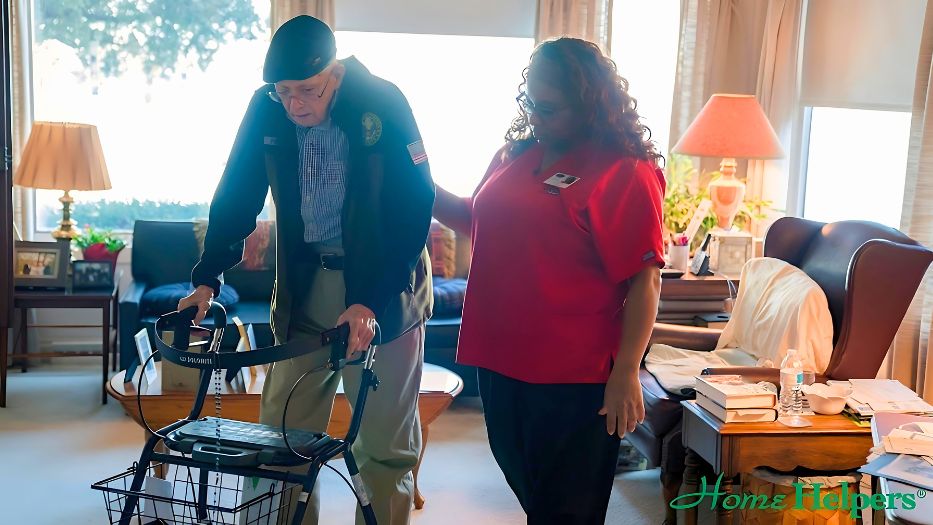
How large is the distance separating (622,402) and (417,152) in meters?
0.70

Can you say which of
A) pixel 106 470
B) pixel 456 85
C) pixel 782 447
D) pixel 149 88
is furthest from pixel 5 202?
pixel 782 447

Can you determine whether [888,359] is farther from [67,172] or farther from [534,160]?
[67,172]

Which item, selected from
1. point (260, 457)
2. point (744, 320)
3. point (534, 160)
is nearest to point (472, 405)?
point (744, 320)

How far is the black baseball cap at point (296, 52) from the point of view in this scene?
1.90 m

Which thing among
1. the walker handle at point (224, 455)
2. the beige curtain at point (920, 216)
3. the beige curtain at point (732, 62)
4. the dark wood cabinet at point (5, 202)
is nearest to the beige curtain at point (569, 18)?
the beige curtain at point (732, 62)

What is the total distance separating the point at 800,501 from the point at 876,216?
6.91 feet

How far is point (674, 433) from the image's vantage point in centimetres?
321

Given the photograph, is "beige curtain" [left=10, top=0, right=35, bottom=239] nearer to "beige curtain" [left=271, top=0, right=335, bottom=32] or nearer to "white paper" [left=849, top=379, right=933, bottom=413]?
"beige curtain" [left=271, top=0, right=335, bottom=32]

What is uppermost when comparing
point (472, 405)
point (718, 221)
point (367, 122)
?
point (367, 122)

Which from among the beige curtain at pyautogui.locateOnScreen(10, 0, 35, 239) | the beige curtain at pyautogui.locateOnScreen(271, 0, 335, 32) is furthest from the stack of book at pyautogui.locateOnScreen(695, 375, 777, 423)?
the beige curtain at pyautogui.locateOnScreen(10, 0, 35, 239)

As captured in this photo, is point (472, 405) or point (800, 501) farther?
point (472, 405)

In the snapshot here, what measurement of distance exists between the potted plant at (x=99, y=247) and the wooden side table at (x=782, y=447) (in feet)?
10.8

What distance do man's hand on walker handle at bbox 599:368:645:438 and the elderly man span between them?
50 centimetres

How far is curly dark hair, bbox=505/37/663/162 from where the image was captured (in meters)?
2.00
